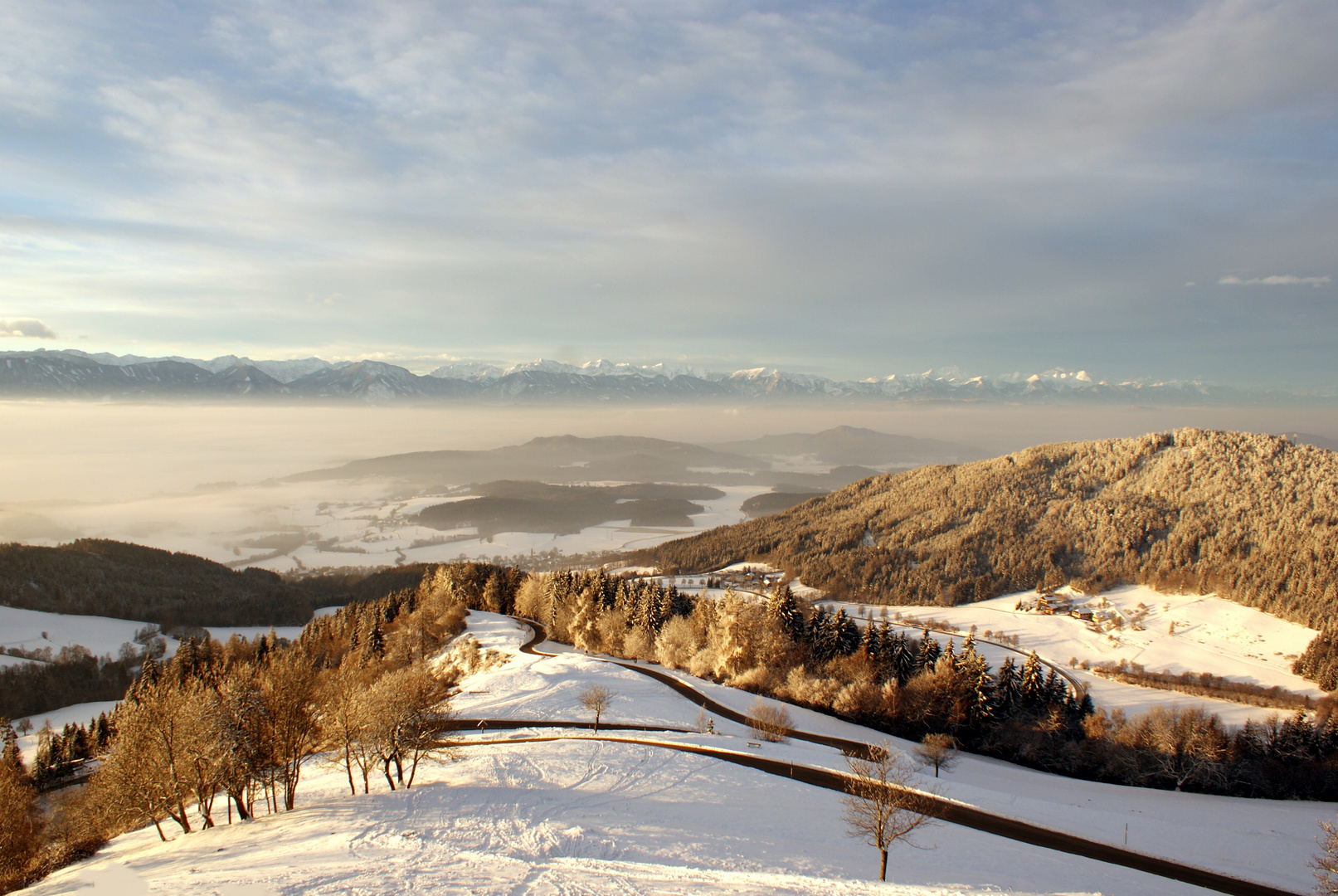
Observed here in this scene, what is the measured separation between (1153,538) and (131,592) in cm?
30283

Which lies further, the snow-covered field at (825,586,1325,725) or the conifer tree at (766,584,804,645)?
the snow-covered field at (825,586,1325,725)

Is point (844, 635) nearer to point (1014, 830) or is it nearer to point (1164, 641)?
point (1014, 830)

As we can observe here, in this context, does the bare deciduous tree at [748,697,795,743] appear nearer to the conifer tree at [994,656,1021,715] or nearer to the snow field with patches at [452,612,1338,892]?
the snow field with patches at [452,612,1338,892]

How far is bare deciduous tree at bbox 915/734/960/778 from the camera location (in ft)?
176

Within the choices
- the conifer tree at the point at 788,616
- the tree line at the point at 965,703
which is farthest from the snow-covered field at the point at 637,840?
the conifer tree at the point at 788,616

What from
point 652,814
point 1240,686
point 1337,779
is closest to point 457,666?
point 652,814

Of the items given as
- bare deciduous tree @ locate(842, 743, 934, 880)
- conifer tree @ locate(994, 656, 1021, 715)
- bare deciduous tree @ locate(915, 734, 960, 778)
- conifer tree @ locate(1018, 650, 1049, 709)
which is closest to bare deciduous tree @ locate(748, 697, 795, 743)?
bare deciduous tree @ locate(915, 734, 960, 778)

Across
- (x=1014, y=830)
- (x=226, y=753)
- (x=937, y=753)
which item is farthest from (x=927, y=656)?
(x=226, y=753)

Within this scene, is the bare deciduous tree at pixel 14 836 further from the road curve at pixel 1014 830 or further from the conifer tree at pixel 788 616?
the conifer tree at pixel 788 616

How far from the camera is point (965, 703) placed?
68812mm

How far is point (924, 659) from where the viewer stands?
77.4 m

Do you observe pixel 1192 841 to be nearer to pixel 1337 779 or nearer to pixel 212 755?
pixel 1337 779

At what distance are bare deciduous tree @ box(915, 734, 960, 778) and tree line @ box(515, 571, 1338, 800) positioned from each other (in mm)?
2136

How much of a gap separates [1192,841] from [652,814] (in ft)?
125
